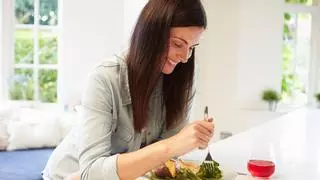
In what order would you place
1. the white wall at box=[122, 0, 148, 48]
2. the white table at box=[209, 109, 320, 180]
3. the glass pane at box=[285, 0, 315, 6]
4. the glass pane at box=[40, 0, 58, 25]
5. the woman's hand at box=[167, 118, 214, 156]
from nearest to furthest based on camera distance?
the woman's hand at box=[167, 118, 214, 156]
the white table at box=[209, 109, 320, 180]
the white wall at box=[122, 0, 148, 48]
the glass pane at box=[40, 0, 58, 25]
the glass pane at box=[285, 0, 315, 6]

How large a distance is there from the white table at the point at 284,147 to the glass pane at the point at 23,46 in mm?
→ 2725

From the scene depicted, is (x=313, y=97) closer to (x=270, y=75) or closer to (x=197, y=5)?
(x=270, y=75)

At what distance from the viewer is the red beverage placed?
1.33 metres

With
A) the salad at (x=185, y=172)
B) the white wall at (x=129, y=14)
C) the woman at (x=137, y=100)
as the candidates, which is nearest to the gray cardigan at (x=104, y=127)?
the woman at (x=137, y=100)

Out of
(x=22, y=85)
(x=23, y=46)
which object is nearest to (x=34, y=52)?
(x=23, y=46)

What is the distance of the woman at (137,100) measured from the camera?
1.23 meters

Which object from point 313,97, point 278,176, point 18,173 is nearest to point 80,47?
point 18,173

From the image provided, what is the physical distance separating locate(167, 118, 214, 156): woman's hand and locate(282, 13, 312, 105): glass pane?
4045 mm

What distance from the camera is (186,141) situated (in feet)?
4.03

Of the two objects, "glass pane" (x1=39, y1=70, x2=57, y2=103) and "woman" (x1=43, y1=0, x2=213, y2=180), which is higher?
"woman" (x1=43, y1=0, x2=213, y2=180)

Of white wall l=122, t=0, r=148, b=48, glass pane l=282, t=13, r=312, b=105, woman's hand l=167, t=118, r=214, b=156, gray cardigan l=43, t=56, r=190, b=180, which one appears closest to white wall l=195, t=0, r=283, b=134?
glass pane l=282, t=13, r=312, b=105

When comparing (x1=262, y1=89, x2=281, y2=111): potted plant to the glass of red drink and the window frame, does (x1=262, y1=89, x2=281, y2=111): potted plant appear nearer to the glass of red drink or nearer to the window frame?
the window frame

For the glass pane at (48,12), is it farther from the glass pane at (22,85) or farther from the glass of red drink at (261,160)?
the glass of red drink at (261,160)

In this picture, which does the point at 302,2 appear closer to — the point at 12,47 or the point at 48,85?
the point at 48,85
